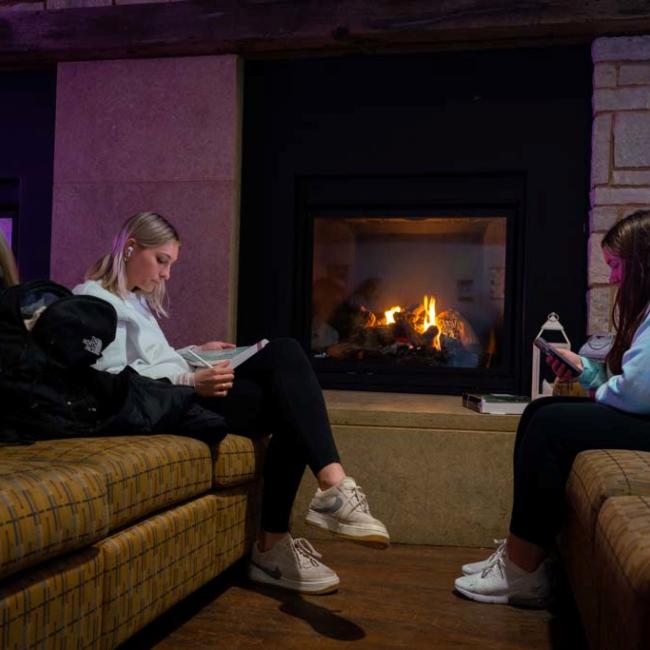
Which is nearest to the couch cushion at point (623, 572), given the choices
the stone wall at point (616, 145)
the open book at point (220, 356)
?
the open book at point (220, 356)

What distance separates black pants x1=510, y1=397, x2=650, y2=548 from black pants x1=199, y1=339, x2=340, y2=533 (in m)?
0.43

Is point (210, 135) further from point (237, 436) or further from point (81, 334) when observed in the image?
point (81, 334)

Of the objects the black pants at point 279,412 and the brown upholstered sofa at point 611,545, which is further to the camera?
the black pants at point 279,412

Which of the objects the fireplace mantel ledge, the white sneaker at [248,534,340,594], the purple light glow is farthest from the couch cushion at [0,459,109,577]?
the purple light glow

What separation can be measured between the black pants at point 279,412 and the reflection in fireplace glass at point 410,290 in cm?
127

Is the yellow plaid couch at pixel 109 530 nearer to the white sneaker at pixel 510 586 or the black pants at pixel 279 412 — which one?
the black pants at pixel 279 412

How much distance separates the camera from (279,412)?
1.91 meters

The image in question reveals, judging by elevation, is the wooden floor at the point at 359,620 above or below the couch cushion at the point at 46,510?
below

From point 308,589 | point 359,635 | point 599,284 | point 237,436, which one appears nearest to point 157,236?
point 237,436

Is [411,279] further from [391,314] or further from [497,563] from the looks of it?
[497,563]

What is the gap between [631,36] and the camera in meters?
2.86

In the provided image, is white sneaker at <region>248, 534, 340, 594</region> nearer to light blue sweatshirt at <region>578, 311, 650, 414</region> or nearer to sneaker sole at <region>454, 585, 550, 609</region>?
sneaker sole at <region>454, 585, 550, 609</region>

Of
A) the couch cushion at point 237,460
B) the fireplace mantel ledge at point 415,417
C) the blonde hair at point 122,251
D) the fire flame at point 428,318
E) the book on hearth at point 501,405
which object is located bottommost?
the couch cushion at point 237,460

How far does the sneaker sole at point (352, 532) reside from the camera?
5.49 ft
